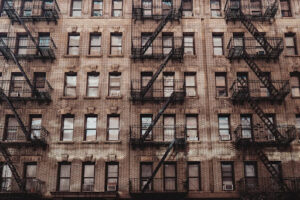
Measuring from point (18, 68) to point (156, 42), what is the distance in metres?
10.2

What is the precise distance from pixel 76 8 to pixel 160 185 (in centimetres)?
1492

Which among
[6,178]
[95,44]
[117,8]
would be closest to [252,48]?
[117,8]

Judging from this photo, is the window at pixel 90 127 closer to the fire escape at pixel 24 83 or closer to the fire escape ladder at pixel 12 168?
the fire escape at pixel 24 83

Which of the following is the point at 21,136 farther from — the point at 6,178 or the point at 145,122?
the point at 145,122

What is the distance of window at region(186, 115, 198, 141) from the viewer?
2255 centimetres

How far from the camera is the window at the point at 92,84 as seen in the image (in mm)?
23517

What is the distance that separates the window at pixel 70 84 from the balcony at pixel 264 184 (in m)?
13.0

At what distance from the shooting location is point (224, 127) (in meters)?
22.8

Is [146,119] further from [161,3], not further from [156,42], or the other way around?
[161,3]

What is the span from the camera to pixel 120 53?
2434cm

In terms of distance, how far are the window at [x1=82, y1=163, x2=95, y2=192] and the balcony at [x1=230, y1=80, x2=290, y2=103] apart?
10804 mm

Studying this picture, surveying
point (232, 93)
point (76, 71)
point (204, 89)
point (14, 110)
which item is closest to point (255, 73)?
point (232, 93)

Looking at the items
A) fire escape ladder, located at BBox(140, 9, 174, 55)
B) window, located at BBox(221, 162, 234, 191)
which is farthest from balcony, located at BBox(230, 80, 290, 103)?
fire escape ladder, located at BBox(140, 9, 174, 55)

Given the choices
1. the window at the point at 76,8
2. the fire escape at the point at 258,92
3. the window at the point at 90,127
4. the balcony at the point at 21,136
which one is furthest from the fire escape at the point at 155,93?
the balcony at the point at 21,136
